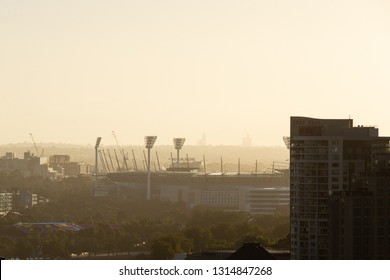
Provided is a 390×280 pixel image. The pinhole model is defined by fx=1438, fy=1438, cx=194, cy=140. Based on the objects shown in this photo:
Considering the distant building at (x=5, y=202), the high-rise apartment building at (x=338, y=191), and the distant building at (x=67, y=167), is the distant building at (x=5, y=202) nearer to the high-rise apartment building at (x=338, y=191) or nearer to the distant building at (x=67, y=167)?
the distant building at (x=67, y=167)

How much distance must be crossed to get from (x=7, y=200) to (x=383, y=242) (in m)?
81.8

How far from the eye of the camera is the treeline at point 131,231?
56812 millimetres

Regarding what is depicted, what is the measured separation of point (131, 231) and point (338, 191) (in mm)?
36735

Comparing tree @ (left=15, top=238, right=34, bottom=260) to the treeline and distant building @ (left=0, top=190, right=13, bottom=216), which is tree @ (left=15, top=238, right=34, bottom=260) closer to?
the treeline

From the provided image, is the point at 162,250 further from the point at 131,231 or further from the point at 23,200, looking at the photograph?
the point at 23,200

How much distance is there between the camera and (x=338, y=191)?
3662 centimetres

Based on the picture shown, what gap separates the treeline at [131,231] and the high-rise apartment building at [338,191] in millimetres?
3990

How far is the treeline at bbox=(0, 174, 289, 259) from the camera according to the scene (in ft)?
186

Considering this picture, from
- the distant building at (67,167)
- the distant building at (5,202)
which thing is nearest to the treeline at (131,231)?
the distant building at (5,202)

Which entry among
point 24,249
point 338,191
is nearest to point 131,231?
point 24,249

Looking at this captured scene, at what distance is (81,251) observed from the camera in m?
65.0
